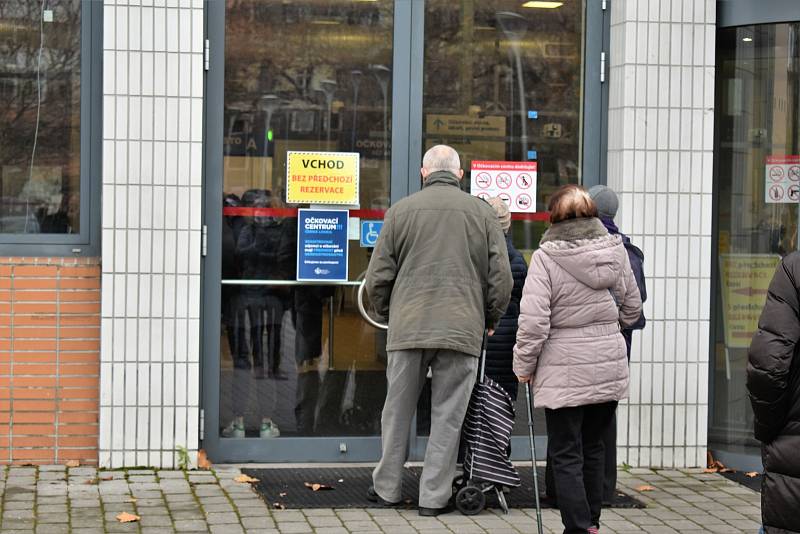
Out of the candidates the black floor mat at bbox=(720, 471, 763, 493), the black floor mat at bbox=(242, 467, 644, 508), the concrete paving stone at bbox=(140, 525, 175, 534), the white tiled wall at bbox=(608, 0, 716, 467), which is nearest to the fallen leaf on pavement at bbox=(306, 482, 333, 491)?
the black floor mat at bbox=(242, 467, 644, 508)

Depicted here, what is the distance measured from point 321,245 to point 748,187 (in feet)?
9.24

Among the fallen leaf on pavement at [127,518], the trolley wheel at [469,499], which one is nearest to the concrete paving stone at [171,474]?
the fallen leaf on pavement at [127,518]

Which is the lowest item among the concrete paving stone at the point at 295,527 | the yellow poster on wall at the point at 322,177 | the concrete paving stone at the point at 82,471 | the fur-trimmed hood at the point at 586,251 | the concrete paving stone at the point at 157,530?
the concrete paving stone at the point at 295,527

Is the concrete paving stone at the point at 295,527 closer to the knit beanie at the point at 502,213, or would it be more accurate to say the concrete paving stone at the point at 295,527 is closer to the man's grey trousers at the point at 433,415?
the man's grey trousers at the point at 433,415

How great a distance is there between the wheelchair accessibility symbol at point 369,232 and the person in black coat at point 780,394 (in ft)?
11.8

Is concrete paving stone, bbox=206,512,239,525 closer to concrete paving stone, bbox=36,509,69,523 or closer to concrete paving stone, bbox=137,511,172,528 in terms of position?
concrete paving stone, bbox=137,511,172,528

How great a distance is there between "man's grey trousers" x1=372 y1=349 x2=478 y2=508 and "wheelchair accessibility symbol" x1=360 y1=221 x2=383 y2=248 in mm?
1292

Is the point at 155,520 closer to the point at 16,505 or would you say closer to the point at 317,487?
the point at 16,505

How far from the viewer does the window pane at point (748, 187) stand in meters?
8.45

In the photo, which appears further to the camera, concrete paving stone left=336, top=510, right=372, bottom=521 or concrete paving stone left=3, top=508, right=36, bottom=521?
concrete paving stone left=336, top=510, right=372, bottom=521

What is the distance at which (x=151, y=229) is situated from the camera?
787 cm

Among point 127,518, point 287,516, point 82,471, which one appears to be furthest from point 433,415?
point 82,471

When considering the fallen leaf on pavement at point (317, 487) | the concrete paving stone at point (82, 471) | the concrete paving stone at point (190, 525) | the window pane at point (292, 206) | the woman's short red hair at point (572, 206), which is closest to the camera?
the woman's short red hair at point (572, 206)

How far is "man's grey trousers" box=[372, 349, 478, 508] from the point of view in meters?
7.09
